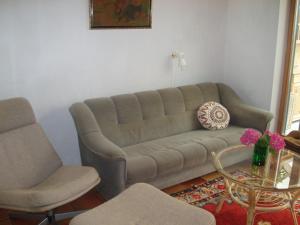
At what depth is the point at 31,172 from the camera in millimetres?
2562

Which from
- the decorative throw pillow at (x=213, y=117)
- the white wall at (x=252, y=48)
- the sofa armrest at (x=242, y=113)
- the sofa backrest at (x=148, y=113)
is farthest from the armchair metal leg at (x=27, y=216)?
the white wall at (x=252, y=48)

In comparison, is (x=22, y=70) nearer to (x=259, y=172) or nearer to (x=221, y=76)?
(x=259, y=172)

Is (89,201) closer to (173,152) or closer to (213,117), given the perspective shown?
(173,152)

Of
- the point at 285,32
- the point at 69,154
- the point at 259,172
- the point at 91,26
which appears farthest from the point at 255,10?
the point at 69,154

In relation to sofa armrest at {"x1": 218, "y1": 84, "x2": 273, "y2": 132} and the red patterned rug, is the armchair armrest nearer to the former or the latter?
the red patterned rug

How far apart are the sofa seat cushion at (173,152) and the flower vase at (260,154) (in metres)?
0.65

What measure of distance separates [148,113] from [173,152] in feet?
2.01

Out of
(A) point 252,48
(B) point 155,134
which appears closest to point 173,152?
(B) point 155,134

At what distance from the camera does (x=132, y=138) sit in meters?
3.33

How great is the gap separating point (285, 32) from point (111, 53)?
2053 millimetres

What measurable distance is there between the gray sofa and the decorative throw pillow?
0.09 metres

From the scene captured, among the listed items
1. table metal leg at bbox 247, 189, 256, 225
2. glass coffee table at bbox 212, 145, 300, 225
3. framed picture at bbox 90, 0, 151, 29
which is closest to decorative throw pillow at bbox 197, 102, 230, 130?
glass coffee table at bbox 212, 145, 300, 225

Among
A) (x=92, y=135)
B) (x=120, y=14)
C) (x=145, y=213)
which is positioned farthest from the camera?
(x=120, y=14)

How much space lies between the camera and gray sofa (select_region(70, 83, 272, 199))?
2.75 meters
